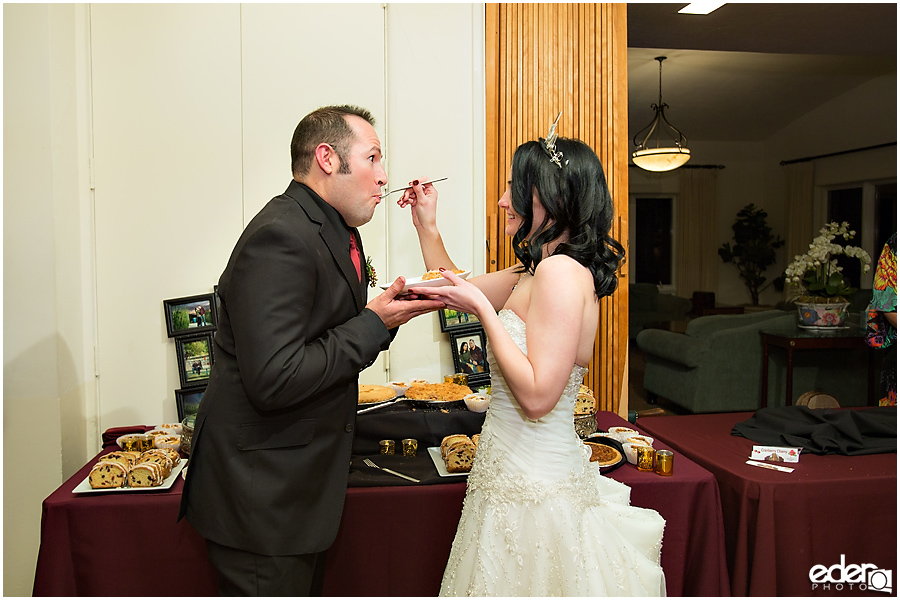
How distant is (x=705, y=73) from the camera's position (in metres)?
6.83

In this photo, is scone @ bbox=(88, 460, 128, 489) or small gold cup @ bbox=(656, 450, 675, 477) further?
small gold cup @ bbox=(656, 450, 675, 477)

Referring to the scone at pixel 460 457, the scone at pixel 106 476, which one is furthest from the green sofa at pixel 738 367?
the scone at pixel 106 476

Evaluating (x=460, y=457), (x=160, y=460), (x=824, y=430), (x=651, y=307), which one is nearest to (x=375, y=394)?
(x=460, y=457)

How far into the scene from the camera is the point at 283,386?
4.99ft

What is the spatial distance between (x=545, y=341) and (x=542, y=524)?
49 cm

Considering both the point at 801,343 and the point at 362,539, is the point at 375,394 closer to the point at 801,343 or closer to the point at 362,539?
the point at 362,539

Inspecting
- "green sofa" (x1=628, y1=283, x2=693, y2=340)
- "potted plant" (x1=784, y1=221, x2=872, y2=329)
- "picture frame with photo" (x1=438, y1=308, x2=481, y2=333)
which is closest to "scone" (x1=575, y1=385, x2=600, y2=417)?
"picture frame with photo" (x1=438, y1=308, x2=481, y2=333)

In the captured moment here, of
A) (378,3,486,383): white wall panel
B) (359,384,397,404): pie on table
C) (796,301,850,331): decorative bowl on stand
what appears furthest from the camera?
(796,301,850,331): decorative bowl on stand

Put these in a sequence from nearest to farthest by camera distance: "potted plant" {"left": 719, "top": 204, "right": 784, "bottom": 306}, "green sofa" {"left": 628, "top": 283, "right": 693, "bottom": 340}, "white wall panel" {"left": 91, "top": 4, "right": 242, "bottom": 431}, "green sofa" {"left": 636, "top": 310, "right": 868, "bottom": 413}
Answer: "white wall panel" {"left": 91, "top": 4, "right": 242, "bottom": 431} < "green sofa" {"left": 636, "top": 310, "right": 868, "bottom": 413} < "green sofa" {"left": 628, "top": 283, "right": 693, "bottom": 340} < "potted plant" {"left": 719, "top": 204, "right": 784, "bottom": 306}

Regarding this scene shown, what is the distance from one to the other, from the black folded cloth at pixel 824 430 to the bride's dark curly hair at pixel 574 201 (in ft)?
4.38

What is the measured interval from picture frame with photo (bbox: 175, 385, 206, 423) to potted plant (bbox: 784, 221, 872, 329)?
4.38 metres

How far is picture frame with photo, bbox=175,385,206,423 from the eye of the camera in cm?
324

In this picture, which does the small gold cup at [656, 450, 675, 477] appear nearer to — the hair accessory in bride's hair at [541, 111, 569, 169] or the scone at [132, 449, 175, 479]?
the hair accessory in bride's hair at [541, 111, 569, 169]

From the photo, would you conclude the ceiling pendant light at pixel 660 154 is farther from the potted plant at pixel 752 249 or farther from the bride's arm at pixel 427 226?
the bride's arm at pixel 427 226
